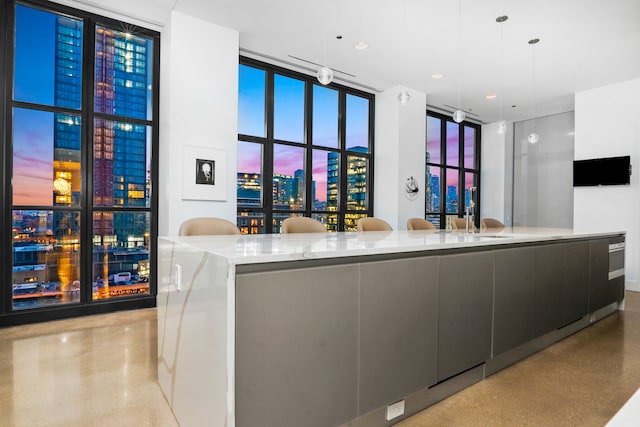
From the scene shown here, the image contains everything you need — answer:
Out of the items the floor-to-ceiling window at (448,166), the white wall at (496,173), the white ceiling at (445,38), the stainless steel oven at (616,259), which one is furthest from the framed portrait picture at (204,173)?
the white wall at (496,173)

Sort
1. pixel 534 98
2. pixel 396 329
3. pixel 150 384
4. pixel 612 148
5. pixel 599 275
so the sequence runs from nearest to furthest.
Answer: pixel 396 329 → pixel 150 384 → pixel 599 275 → pixel 612 148 → pixel 534 98

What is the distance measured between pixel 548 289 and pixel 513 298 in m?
0.56

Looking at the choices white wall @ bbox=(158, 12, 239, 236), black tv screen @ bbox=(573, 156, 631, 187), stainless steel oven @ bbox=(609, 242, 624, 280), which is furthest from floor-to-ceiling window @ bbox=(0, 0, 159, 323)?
black tv screen @ bbox=(573, 156, 631, 187)

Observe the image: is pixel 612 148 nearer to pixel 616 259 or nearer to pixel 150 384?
pixel 616 259

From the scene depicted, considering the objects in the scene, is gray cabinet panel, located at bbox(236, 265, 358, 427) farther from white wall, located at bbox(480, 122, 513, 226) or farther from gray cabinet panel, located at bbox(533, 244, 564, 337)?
white wall, located at bbox(480, 122, 513, 226)

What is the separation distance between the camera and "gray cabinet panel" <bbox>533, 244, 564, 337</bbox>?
252cm

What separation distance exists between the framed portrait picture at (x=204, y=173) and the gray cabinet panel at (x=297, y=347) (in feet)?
9.57

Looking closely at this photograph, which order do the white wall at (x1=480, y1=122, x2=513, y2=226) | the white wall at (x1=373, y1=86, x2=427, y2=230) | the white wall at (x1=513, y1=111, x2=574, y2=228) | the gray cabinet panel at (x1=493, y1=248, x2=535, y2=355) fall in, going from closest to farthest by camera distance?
the gray cabinet panel at (x1=493, y1=248, x2=535, y2=355), the white wall at (x1=373, y1=86, x2=427, y2=230), the white wall at (x1=513, y1=111, x2=574, y2=228), the white wall at (x1=480, y1=122, x2=513, y2=226)

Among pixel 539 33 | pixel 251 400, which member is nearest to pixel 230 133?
pixel 251 400

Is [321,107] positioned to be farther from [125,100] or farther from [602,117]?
[602,117]

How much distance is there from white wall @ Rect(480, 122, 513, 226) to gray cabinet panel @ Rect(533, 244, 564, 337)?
537 cm

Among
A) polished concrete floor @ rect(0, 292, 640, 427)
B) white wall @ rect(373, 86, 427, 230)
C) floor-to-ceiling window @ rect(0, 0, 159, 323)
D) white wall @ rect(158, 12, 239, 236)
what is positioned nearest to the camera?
polished concrete floor @ rect(0, 292, 640, 427)

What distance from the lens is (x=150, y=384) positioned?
6.97 ft

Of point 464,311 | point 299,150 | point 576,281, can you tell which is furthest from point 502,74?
point 464,311
